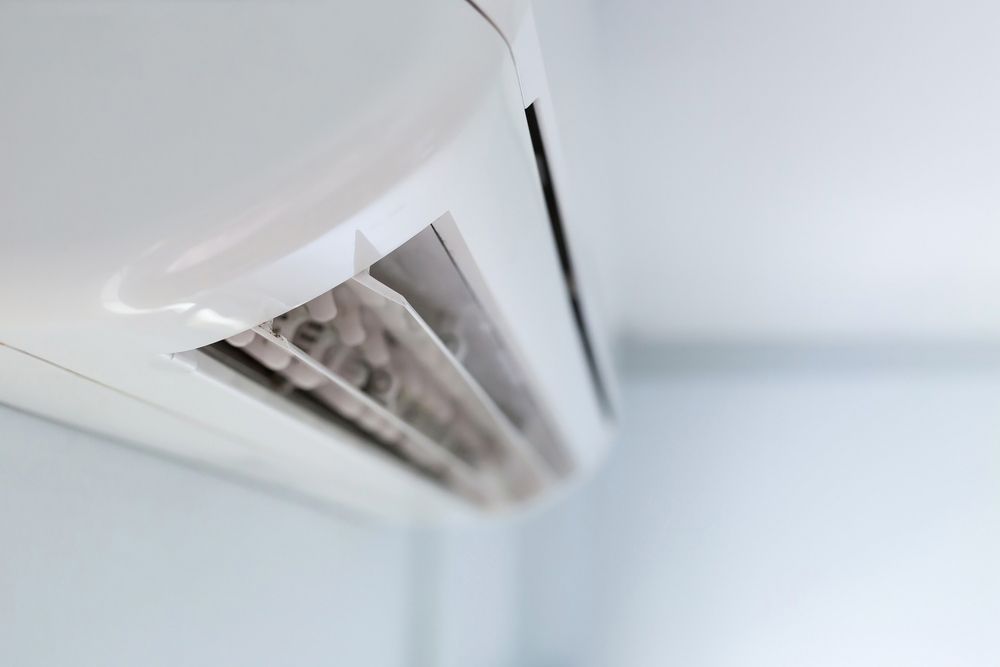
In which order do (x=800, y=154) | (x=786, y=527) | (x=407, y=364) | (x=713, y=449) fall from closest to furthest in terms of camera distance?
1. (x=407, y=364)
2. (x=800, y=154)
3. (x=786, y=527)
4. (x=713, y=449)

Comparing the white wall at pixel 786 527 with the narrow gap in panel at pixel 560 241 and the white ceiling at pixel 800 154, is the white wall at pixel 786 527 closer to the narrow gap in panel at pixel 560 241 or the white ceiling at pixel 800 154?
the white ceiling at pixel 800 154

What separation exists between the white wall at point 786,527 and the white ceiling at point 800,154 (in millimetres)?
147

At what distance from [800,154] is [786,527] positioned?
20.5 inches

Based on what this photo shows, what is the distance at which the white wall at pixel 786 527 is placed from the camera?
3.04 ft

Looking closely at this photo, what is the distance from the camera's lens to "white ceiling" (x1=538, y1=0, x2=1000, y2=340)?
76 cm

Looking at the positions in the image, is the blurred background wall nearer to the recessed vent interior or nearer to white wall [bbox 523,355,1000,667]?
white wall [bbox 523,355,1000,667]

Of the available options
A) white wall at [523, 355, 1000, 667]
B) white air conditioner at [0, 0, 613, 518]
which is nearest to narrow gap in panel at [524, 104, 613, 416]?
white air conditioner at [0, 0, 613, 518]

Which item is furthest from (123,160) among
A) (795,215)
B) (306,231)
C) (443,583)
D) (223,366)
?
(443,583)

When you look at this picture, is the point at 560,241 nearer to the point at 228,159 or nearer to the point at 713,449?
the point at 228,159

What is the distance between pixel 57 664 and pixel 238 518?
27 centimetres

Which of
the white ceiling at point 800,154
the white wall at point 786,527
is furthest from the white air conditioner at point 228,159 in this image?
the white wall at point 786,527

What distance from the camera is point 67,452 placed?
2.09ft

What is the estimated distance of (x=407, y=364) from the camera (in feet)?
2.51

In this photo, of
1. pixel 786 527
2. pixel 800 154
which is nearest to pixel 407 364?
pixel 800 154
